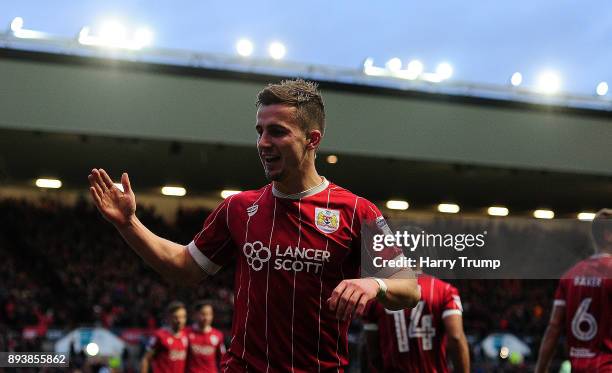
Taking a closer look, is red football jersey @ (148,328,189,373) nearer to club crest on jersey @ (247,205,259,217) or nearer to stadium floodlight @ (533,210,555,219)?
club crest on jersey @ (247,205,259,217)

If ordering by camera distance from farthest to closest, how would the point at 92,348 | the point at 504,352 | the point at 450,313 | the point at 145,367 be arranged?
1. the point at 504,352
2. the point at 92,348
3. the point at 145,367
4. the point at 450,313

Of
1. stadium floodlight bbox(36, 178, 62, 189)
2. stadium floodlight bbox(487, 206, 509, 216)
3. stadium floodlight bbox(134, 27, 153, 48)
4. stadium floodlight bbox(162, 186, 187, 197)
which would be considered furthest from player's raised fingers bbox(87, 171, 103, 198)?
stadium floodlight bbox(487, 206, 509, 216)

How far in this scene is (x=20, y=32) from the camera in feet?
66.2

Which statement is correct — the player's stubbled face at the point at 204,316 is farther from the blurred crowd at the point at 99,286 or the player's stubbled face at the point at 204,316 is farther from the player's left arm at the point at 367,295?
the blurred crowd at the point at 99,286

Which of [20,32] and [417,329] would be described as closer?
[417,329]

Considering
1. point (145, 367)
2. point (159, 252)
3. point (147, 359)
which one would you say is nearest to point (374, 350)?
point (159, 252)

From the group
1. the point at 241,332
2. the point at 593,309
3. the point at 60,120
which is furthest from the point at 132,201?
the point at 60,120

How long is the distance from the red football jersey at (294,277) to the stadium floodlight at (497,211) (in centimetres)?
3035

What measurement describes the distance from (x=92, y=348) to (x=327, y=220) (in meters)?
16.8

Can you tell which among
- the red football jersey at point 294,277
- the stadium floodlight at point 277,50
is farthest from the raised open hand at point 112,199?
the stadium floodlight at point 277,50

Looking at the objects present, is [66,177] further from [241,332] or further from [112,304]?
[241,332]

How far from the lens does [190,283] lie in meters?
4.57

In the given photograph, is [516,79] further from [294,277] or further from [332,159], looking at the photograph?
[294,277]

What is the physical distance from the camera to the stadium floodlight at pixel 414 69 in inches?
963
